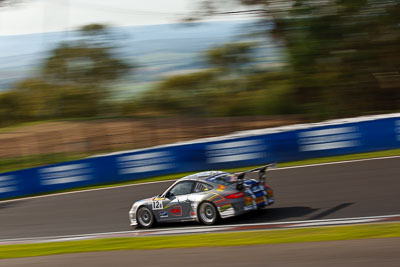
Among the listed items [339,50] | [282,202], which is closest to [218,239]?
[282,202]

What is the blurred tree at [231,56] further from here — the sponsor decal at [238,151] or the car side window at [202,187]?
the car side window at [202,187]

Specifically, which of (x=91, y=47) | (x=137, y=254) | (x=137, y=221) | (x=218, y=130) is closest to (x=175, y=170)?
(x=137, y=221)

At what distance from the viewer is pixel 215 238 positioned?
9438 millimetres

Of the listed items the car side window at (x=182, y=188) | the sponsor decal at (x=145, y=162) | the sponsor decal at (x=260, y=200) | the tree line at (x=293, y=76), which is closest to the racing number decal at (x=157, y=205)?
the car side window at (x=182, y=188)

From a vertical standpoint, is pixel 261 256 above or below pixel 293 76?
below

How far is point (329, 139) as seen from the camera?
17.4 m

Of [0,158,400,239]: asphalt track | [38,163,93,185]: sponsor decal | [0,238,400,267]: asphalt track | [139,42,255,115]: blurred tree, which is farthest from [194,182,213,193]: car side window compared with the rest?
[139,42,255,115]: blurred tree

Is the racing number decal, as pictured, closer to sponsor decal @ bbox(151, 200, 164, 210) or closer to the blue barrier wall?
sponsor decal @ bbox(151, 200, 164, 210)

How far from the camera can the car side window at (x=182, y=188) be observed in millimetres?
11781

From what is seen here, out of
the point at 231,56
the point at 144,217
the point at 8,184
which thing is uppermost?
the point at 231,56

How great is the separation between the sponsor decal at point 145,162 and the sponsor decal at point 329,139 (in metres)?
4.47

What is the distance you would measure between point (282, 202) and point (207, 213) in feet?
7.62

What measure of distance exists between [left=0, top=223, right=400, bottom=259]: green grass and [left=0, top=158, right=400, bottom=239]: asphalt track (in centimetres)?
175

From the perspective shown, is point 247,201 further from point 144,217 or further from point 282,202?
point 144,217
